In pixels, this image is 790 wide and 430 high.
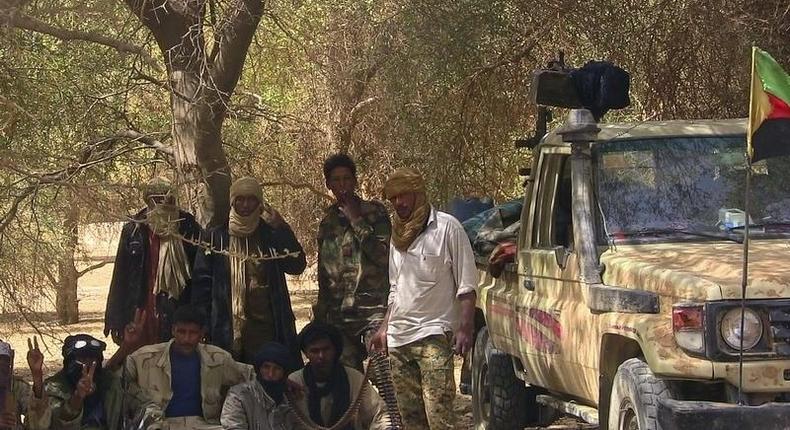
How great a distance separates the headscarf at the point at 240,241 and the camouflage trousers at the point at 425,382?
3.52 ft

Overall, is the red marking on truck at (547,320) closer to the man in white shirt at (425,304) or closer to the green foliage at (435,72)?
the man in white shirt at (425,304)

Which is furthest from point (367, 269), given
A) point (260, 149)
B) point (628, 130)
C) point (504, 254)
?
point (260, 149)

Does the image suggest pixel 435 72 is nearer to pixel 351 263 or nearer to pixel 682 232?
pixel 351 263

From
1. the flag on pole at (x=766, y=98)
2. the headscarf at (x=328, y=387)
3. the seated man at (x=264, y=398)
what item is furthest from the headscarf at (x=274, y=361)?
the flag on pole at (x=766, y=98)

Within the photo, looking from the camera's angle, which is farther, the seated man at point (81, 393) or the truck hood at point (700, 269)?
the seated man at point (81, 393)

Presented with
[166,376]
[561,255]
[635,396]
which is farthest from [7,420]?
[635,396]

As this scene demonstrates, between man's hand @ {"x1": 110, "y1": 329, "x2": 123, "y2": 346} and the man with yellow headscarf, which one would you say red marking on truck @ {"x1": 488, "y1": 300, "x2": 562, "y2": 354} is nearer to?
the man with yellow headscarf

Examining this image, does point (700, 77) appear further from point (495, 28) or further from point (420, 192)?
point (420, 192)

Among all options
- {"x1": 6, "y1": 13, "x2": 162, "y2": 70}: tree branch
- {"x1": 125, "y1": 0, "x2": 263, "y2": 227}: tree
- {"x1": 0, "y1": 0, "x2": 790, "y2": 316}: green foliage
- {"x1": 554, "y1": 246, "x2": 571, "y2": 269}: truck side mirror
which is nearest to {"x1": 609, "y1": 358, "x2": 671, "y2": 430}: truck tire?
{"x1": 554, "y1": 246, "x2": 571, "y2": 269}: truck side mirror

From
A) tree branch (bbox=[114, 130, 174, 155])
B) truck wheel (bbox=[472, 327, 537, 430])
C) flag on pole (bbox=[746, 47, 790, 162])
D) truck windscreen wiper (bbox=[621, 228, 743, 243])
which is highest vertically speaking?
tree branch (bbox=[114, 130, 174, 155])

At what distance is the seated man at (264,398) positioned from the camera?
720 centimetres

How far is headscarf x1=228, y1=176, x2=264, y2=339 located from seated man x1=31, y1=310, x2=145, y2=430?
767mm

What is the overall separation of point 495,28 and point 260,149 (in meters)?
3.72

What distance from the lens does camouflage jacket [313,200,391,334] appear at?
7.69m
